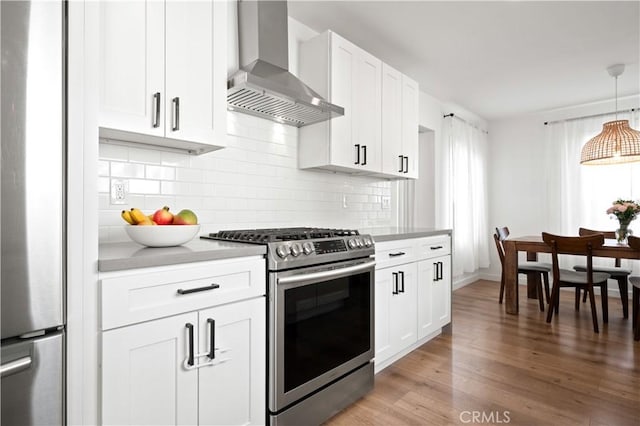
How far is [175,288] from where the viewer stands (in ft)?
4.36

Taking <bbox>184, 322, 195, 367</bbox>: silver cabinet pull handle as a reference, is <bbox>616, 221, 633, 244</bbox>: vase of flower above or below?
above

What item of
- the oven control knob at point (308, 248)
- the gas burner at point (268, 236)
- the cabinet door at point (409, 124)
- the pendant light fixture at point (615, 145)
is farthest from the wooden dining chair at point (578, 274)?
A: the oven control knob at point (308, 248)

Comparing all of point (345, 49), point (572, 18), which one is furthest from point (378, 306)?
point (572, 18)

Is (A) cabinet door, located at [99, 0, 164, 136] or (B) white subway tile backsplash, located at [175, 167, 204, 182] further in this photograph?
(B) white subway tile backsplash, located at [175, 167, 204, 182]

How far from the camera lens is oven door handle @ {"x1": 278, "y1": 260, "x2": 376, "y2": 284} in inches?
65.7

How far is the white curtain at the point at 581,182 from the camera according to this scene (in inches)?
180

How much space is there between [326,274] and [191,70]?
1.25 metres

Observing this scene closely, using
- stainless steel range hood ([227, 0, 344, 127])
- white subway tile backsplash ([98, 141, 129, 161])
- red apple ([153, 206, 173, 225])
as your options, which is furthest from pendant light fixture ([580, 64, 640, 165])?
white subway tile backsplash ([98, 141, 129, 161])

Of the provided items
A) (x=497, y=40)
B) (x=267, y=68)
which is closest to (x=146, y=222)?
(x=267, y=68)

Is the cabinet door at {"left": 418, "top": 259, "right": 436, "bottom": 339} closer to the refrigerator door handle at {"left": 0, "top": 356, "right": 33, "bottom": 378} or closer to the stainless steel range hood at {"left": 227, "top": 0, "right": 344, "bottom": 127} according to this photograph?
the stainless steel range hood at {"left": 227, "top": 0, "right": 344, "bottom": 127}

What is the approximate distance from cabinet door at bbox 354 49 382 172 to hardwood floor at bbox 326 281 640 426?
1.61 metres

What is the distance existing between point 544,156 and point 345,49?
4.15 m

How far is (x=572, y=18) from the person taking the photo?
2771mm

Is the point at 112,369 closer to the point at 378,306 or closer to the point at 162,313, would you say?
the point at 162,313
